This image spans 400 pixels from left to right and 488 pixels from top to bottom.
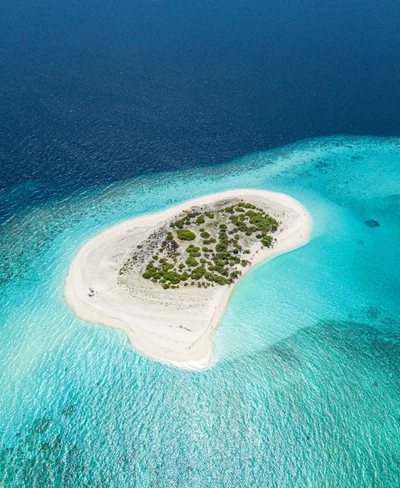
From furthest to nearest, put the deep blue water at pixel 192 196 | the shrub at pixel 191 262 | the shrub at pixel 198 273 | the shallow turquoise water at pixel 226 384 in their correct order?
the shrub at pixel 191 262 < the shrub at pixel 198 273 < the deep blue water at pixel 192 196 < the shallow turquoise water at pixel 226 384

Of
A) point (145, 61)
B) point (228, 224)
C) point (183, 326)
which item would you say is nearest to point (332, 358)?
point (183, 326)

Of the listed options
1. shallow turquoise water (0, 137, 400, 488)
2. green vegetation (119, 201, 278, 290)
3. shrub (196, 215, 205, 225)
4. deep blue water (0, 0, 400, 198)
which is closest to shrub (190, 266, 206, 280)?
green vegetation (119, 201, 278, 290)

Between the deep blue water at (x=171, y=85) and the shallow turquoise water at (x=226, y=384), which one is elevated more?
the deep blue water at (x=171, y=85)

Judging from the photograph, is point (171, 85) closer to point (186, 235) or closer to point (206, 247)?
point (186, 235)

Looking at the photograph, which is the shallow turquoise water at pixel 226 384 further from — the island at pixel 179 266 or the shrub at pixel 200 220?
the shrub at pixel 200 220

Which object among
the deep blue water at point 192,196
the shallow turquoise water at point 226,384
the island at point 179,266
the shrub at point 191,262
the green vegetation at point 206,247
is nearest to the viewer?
the shallow turquoise water at point 226,384

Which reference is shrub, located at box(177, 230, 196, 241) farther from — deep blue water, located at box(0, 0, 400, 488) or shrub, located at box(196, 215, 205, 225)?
deep blue water, located at box(0, 0, 400, 488)

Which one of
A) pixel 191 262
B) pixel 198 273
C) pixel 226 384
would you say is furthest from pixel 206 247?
pixel 226 384

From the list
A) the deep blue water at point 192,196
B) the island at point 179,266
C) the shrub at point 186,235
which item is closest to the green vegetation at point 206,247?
the shrub at point 186,235
